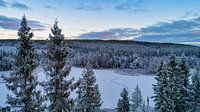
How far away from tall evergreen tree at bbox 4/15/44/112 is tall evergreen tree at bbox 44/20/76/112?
1.21 m

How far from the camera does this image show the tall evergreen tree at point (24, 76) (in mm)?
15852

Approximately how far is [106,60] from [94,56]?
8.05 metres

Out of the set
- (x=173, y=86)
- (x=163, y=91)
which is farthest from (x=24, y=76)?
(x=173, y=86)

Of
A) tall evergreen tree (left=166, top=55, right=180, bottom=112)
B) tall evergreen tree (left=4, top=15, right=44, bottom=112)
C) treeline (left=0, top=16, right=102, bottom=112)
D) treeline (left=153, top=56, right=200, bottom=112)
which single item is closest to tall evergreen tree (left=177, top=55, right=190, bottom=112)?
treeline (left=153, top=56, right=200, bottom=112)

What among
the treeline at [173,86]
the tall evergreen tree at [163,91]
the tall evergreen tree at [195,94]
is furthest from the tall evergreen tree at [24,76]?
the tall evergreen tree at [195,94]

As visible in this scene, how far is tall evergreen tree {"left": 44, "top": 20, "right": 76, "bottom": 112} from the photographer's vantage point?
17.2 metres

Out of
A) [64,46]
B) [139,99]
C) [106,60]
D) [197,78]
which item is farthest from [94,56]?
[64,46]

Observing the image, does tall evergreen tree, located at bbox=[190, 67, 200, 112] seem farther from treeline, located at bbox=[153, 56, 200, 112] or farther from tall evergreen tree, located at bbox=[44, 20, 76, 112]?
tall evergreen tree, located at bbox=[44, 20, 76, 112]

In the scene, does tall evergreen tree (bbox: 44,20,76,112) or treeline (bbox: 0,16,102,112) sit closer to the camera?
treeline (bbox: 0,16,102,112)

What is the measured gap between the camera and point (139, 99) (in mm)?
60156

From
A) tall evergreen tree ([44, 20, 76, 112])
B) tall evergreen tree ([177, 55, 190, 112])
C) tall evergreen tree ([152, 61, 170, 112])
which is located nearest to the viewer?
tall evergreen tree ([44, 20, 76, 112])

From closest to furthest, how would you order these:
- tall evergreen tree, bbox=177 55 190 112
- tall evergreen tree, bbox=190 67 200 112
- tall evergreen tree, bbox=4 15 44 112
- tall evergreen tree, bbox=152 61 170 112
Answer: tall evergreen tree, bbox=4 15 44 112, tall evergreen tree, bbox=152 61 170 112, tall evergreen tree, bbox=177 55 190 112, tall evergreen tree, bbox=190 67 200 112

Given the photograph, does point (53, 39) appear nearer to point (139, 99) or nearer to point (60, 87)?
point (60, 87)

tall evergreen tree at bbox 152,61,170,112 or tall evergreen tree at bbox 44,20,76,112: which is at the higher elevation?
tall evergreen tree at bbox 44,20,76,112
